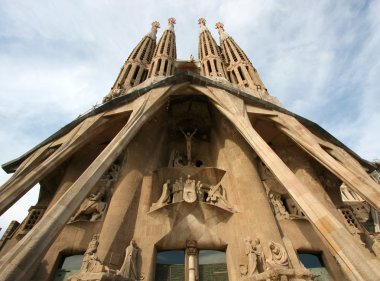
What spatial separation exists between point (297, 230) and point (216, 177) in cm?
359

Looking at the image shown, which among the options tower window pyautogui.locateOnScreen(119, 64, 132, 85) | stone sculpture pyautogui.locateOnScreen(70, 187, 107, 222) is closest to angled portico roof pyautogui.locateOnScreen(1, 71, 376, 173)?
stone sculpture pyautogui.locateOnScreen(70, 187, 107, 222)

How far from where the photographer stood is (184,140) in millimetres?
12398

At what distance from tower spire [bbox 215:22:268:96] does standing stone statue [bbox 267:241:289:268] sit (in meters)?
11.6

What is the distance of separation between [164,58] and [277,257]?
1925cm

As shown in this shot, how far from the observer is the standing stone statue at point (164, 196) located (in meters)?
8.60

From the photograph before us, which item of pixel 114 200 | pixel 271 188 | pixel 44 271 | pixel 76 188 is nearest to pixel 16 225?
pixel 44 271

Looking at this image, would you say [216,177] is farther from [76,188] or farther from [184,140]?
[76,188]

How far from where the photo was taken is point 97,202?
8.40 m

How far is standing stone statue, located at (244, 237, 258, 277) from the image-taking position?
6.34 m

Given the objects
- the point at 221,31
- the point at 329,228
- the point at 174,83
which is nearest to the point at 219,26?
the point at 221,31

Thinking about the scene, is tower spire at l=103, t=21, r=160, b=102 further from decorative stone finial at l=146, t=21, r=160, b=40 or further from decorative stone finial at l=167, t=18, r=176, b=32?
decorative stone finial at l=167, t=18, r=176, b=32

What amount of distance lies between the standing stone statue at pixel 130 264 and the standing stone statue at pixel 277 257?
139 inches

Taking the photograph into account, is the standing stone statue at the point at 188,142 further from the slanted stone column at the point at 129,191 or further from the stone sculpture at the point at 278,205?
the stone sculpture at the point at 278,205

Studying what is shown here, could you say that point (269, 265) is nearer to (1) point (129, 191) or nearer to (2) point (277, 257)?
(2) point (277, 257)
